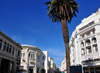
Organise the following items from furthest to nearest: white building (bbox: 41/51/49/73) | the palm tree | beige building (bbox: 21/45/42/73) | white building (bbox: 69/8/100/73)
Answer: white building (bbox: 41/51/49/73) → beige building (bbox: 21/45/42/73) → white building (bbox: 69/8/100/73) → the palm tree

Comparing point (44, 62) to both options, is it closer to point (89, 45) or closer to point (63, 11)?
point (89, 45)

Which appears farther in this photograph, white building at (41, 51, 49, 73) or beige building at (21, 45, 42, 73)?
white building at (41, 51, 49, 73)

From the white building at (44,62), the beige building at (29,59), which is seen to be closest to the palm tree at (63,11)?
the beige building at (29,59)

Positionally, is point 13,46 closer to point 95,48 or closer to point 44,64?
point 95,48

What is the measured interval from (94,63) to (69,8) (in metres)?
21.5

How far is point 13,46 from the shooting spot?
1147 inches

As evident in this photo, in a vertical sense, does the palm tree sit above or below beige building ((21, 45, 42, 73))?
above

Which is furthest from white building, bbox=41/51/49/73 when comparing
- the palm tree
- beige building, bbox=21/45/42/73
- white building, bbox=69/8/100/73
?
the palm tree

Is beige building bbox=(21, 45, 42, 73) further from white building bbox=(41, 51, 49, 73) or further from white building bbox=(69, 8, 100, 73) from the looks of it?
white building bbox=(69, 8, 100, 73)

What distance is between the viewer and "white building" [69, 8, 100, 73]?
33531 millimetres

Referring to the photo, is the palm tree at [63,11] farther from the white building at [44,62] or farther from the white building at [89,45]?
the white building at [44,62]

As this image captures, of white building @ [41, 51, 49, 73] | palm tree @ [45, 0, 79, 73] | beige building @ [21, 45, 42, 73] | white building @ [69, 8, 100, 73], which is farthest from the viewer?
white building @ [41, 51, 49, 73]

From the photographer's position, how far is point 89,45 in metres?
36.3

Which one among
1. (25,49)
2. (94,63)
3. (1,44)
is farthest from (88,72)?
(1,44)
